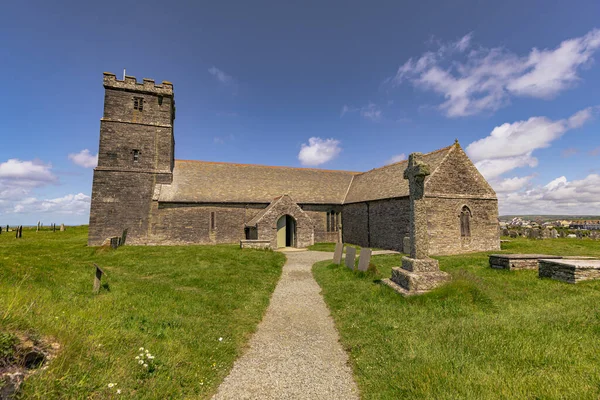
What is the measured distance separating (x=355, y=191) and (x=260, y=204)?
9.76 meters

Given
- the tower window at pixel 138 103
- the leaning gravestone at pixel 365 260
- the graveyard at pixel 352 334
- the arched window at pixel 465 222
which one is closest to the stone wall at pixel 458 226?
the arched window at pixel 465 222

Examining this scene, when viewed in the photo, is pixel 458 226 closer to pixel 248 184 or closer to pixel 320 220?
pixel 320 220

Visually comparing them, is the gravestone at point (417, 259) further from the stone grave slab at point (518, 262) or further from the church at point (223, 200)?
the church at point (223, 200)

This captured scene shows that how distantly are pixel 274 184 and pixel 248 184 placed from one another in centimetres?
271

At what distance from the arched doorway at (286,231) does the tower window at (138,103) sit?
15.6 meters

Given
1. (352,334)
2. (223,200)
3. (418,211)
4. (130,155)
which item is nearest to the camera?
(352,334)

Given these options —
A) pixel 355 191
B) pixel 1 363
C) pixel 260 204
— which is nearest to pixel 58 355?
pixel 1 363

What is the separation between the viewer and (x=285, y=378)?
4074 mm

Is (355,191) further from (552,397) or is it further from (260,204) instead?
(552,397)

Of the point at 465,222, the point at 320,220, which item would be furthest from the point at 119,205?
the point at 465,222

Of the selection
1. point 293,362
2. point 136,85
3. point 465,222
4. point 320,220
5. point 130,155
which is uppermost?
point 136,85

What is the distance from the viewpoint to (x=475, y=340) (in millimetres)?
4430

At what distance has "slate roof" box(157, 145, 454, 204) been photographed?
23172 millimetres

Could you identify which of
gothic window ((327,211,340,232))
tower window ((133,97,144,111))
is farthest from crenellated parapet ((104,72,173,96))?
gothic window ((327,211,340,232))
